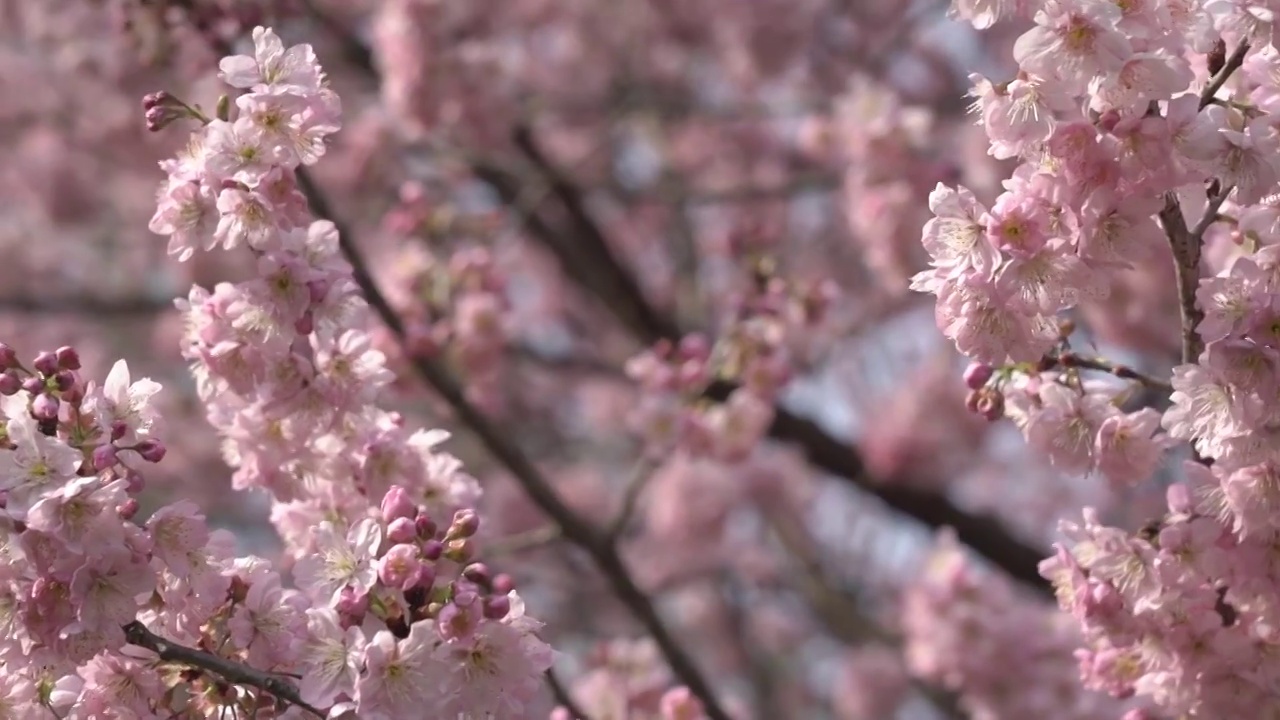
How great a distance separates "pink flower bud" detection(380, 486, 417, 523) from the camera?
6.00 ft

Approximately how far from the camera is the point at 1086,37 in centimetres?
164

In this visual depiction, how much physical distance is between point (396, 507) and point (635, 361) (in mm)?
2155

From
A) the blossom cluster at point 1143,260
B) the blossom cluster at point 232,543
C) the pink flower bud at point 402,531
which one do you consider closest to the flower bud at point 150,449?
the blossom cluster at point 232,543

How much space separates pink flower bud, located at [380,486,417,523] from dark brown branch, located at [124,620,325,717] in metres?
0.27

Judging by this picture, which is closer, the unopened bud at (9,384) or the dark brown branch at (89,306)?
the unopened bud at (9,384)

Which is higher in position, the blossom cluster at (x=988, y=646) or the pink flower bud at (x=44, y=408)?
the pink flower bud at (x=44, y=408)

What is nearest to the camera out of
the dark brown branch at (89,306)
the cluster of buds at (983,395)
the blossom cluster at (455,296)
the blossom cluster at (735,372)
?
the cluster of buds at (983,395)

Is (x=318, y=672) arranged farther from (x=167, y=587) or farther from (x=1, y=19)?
(x=1, y=19)

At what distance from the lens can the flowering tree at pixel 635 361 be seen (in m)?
1.71

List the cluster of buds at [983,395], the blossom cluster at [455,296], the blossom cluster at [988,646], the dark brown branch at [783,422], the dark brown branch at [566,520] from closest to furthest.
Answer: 1. the cluster of buds at [983,395]
2. the dark brown branch at [566,520]
3. the blossom cluster at [455,296]
4. the blossom cluster at [988,646]
5. the dark brown branch at [783,422]

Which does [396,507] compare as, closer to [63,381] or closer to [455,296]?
[63,381]

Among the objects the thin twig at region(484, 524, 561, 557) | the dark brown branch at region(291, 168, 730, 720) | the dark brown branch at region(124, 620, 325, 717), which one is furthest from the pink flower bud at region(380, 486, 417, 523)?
the thin twig at region(484, 524, 561, 557)

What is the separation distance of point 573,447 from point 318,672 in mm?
5096

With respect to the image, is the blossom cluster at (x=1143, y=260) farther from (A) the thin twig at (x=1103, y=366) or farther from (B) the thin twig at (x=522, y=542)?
(B) the thin twig at (x=522, y=542)
